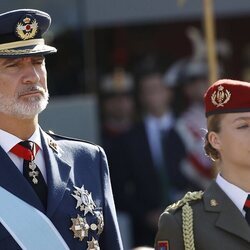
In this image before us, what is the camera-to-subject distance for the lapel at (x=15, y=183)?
14.7 ft

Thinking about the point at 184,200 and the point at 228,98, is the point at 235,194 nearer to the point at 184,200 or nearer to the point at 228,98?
the point at 184,200

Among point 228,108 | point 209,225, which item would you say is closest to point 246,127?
point 228,108

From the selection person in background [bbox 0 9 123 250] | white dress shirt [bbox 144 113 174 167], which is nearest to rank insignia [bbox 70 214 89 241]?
person in background [bbox 0 9 123 250]

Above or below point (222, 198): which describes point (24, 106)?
above

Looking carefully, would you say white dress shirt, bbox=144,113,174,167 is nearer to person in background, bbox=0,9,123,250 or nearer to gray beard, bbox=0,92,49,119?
person in background, bbox=0,9,123,250

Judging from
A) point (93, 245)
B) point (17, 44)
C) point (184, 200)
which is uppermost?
point (17, 44)

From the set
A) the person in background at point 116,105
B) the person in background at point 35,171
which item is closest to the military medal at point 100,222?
the person in background at point 35,171

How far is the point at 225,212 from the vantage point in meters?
4.66

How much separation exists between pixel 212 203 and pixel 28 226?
0.76m

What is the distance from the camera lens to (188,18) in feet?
31.4

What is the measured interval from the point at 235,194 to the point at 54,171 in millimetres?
726

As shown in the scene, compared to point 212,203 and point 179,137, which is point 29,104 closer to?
point 212,203

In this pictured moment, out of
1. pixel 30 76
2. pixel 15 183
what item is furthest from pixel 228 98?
pixel 15 183

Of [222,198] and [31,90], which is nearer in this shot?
[31,90]
